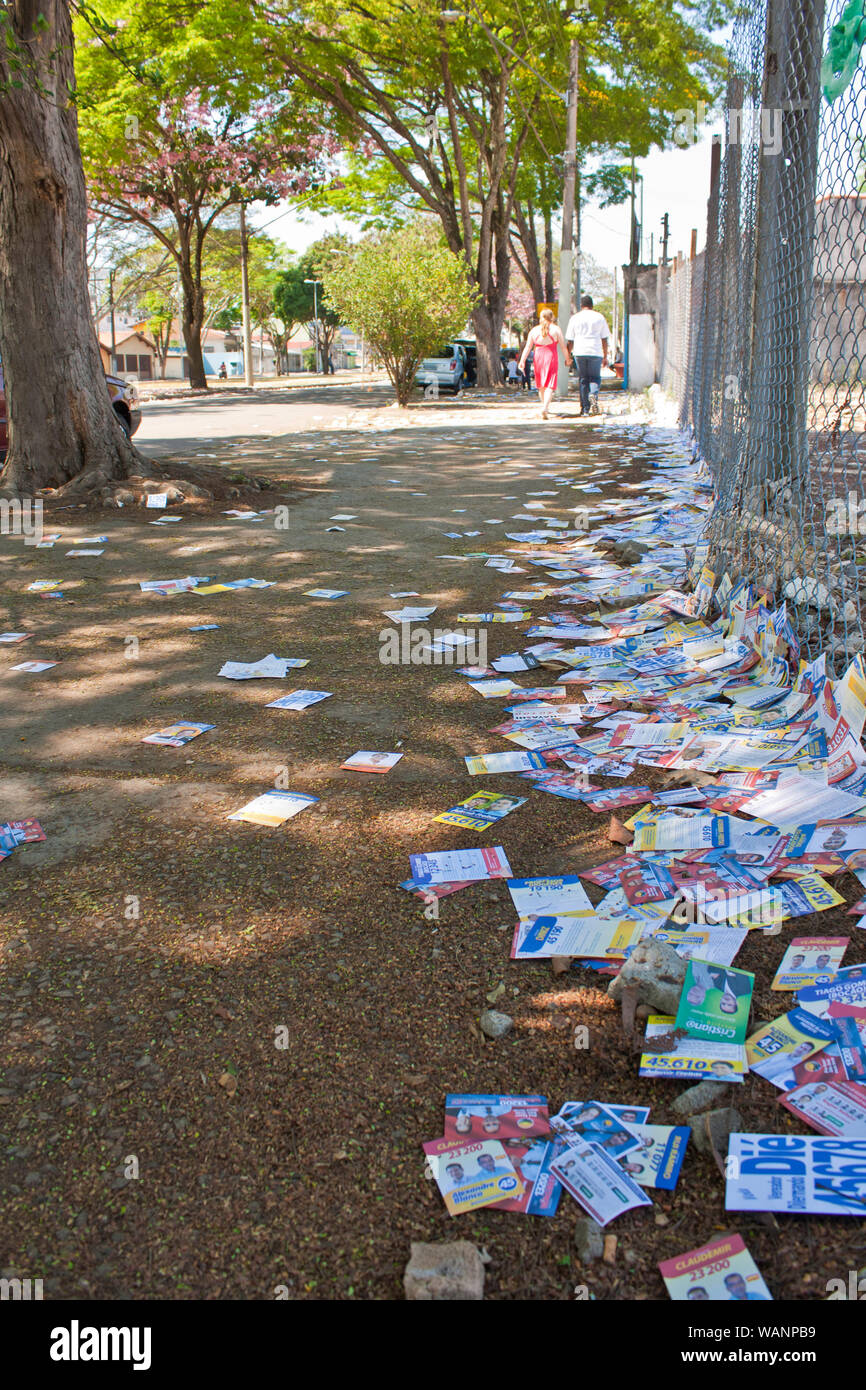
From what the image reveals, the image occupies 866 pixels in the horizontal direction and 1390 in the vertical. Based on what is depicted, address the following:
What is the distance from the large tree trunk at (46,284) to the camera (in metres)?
7.41

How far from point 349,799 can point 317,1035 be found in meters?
1.14

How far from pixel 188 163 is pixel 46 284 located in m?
Result: 21.2

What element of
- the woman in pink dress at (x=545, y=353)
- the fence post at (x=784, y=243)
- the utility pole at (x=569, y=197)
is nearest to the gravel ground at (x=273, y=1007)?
the fence post at (x=784, y=243)

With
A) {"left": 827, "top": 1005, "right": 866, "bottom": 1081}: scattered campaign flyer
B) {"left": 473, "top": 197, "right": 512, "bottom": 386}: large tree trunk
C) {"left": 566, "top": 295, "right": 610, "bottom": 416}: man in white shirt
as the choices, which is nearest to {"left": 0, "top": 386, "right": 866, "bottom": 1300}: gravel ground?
{"left": 827, "top": 1005, "right": 866, "bottom": 1081}: scattered campaign flyer

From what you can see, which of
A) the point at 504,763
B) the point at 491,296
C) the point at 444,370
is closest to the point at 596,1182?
the point at 504,763

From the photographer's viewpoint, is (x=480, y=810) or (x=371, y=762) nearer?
(x=480, y=810)

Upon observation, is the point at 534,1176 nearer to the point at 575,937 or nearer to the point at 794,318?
the point at 575,937

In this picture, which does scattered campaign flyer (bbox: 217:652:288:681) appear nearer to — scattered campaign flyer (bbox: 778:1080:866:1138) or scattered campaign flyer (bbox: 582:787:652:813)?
scattered campaign flyer (bbox: 582:787:652:813)

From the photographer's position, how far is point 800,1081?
6.28 feet

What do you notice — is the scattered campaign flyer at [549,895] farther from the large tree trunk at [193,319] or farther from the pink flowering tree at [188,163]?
the large tree trunk at [193,319]

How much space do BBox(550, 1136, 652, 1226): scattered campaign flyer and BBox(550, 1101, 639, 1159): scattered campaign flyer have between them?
0.02 m

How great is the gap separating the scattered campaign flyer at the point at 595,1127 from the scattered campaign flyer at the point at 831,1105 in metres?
0.30

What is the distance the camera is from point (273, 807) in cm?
312

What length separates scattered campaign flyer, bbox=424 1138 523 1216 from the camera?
5.62 ft
